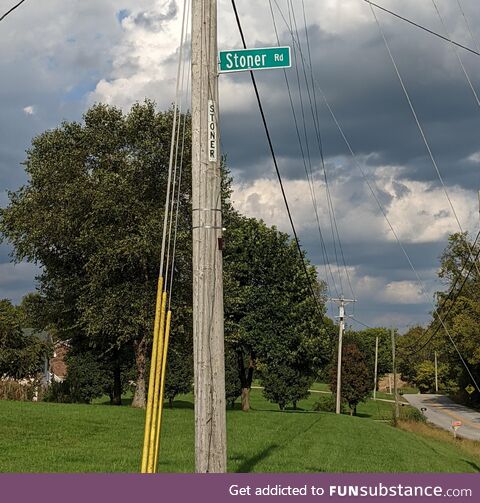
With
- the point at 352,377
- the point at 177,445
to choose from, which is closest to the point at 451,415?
the point at 352,377

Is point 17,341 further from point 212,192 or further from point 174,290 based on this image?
point 212,192

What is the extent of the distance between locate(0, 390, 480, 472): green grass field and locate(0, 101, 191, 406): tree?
15.3ft

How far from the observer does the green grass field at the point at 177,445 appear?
17.1 meters

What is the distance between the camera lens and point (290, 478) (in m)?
9.18

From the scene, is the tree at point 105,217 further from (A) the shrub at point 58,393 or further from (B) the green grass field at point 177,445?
(A) the shrub at point 58,393

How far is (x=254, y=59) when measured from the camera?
30.3ft

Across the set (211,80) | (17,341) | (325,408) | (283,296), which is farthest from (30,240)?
(325,408)

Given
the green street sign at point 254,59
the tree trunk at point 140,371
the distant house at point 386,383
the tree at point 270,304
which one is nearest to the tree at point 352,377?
the tree at point 270,304

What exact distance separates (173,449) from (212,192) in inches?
506

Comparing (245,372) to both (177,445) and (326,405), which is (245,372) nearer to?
(326,405)

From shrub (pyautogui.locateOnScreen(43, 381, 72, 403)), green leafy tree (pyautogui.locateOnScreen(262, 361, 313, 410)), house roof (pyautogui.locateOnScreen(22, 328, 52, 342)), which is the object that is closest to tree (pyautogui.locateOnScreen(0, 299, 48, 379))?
house roof (pyautogui.locateOnScreen(22, 328, 52, 342))

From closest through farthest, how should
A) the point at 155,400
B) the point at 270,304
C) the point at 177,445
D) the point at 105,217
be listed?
the point at 155,400 → the point at 177,445 → the point at 105,217 → the point at 270,304

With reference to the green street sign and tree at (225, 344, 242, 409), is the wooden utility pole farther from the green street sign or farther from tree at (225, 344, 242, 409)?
tree at (225, 344, 242, 409)

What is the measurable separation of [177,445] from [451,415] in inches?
2526
